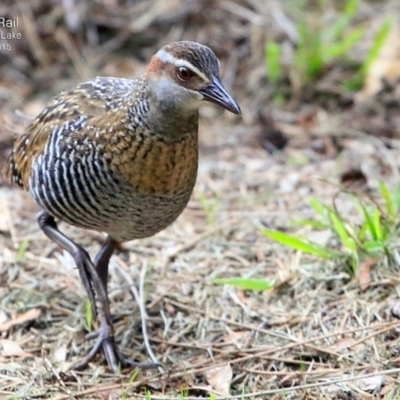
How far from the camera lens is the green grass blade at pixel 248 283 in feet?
12.1

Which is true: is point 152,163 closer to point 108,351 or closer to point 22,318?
point 108,351

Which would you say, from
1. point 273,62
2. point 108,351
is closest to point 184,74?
point 108,351

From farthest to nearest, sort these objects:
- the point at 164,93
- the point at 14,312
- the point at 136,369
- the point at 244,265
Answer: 1. the point at 244,265
2. the point at 14,312
3. the point at 136,369
4. the point at 164,93

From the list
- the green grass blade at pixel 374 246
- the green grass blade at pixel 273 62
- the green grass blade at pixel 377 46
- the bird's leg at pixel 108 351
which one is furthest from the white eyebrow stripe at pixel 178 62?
the green grass blade at pixel 377 46

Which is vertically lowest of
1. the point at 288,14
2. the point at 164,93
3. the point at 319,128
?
the point at 319,128

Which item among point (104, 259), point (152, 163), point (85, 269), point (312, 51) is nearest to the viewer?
point (152, 163)

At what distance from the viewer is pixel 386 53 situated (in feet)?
20.2

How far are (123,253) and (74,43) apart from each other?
8.70 ft

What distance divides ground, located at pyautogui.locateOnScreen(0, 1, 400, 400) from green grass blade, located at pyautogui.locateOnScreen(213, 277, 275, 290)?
0.35 ft

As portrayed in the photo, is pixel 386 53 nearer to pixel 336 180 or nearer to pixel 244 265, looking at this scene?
pixel 336 180

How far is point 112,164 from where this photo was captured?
3.18 meters

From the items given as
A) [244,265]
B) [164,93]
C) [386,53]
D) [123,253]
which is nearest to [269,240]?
[244,265]

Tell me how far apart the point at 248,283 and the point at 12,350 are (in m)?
1.06

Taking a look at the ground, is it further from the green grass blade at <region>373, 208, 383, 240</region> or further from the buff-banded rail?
the buff-banded rail
